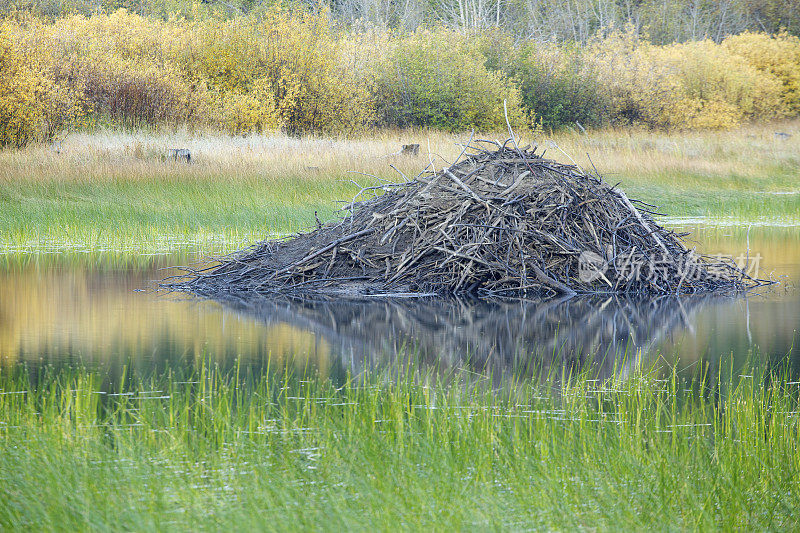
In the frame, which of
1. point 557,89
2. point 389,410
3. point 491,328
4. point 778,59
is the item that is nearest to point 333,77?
point 557,89

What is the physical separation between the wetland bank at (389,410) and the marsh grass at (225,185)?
4728 mm

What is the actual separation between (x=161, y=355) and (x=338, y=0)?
60.2m

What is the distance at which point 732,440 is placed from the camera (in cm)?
441

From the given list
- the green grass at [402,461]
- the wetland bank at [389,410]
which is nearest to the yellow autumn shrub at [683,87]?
the wetland bank at [389,410]

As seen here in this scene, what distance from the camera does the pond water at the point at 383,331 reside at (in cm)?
673

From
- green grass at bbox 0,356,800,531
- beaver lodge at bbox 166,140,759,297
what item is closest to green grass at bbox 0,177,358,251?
beaver lodge at bbox 166,140,759,297

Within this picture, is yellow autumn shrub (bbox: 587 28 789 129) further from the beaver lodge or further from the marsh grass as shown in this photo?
the beaver lodge

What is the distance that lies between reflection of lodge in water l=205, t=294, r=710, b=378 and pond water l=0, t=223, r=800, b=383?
0.05ft

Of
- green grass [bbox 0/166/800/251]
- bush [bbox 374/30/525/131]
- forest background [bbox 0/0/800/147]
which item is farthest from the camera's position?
bush [bbox 374/30/525/131]

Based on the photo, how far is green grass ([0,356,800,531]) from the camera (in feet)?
11.7

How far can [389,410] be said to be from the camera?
478 centimetres

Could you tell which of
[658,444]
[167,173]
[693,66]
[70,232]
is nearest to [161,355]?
[658,444]

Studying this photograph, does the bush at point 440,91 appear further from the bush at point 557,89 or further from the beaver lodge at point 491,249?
the beaver lodge at point 491,249

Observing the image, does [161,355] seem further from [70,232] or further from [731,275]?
[70,232]
